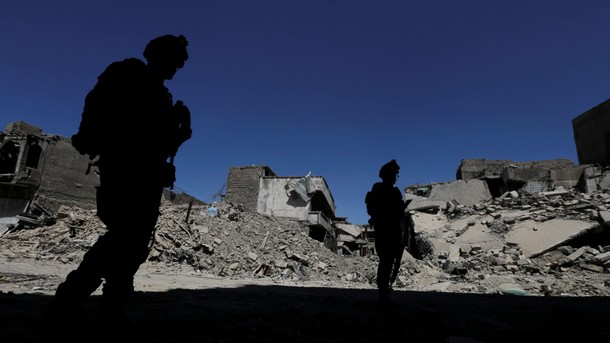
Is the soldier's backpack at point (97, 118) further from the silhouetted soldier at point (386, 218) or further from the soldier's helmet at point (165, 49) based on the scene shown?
the silhouetted soldier at point (386, 218)

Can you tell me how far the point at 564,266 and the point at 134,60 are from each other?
13829mm

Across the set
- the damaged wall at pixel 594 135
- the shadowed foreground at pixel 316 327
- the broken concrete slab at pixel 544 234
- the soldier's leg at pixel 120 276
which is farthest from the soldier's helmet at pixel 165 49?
the damaged wall at pixel 594 135

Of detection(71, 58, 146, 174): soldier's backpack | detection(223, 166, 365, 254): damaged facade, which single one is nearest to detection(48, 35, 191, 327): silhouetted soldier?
detection(71, 58, 146, 174): soldier's backpack

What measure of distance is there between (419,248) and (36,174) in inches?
1034

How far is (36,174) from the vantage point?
80.7ft

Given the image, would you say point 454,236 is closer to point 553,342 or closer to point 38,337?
point 553,342

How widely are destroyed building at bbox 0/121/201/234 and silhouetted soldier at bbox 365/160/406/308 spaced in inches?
1057

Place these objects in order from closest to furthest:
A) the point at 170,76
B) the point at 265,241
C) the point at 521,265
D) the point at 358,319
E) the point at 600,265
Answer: the point at 170,76, the point at 358,319, the point at 600,265, the point at 521,265, the point at 265,241

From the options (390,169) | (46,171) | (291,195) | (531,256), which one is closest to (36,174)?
(46,171)

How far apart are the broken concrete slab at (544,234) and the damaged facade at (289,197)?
14.5 meters

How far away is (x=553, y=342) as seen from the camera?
5.37 ft

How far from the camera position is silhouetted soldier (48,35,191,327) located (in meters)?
1.77

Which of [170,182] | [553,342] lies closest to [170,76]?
[170,182]

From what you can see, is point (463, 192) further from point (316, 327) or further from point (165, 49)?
point (165, 49)
